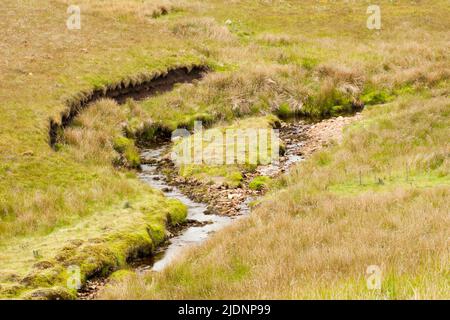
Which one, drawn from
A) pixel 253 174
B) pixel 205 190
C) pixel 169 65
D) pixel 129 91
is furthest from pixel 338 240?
pixel 169 65

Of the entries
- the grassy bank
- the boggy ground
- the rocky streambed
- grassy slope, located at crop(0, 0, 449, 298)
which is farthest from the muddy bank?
the grassy bank

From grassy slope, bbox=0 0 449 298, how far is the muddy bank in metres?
0.49

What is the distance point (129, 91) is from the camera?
3120cm

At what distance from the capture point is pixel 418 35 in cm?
4372

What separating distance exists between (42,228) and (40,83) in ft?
42.0

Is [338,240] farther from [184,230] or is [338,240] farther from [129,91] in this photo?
[129,91]

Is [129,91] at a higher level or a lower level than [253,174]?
higher

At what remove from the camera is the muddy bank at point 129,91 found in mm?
25078

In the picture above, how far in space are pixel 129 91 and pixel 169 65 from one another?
381cm

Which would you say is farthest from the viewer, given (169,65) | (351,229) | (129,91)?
(169,65)

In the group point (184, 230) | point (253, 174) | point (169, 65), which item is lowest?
point (184, 230)

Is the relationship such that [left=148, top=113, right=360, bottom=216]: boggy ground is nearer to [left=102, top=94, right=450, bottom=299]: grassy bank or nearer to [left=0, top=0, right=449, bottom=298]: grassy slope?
[left=102, top=94, right=450, bottom=299]: grassy bank

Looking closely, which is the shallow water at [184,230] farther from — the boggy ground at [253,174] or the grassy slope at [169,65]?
the grassy slope at [169,65]

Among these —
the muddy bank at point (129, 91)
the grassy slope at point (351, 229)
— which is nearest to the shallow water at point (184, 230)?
the grassy slope at point (351, 229)
